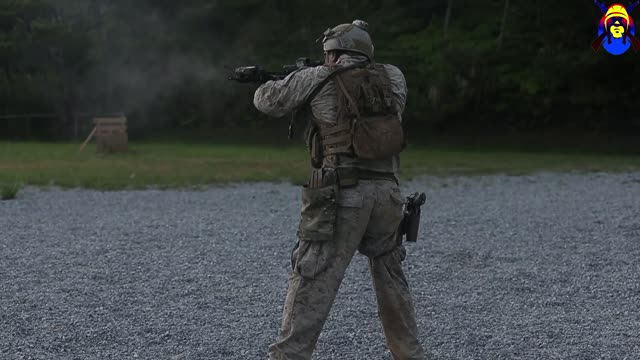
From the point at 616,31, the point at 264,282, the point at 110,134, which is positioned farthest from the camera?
the point at 616,31

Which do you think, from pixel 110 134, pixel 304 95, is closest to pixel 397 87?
pixel 304 95

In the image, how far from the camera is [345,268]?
10.8 ft

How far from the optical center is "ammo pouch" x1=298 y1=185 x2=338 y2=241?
316 cm

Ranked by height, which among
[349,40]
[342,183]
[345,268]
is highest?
[349,40]

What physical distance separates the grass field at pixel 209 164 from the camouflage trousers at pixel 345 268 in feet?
27.5

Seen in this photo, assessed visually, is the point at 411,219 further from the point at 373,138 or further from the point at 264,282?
the point at 264,282

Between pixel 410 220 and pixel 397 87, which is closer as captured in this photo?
pixel 397 87

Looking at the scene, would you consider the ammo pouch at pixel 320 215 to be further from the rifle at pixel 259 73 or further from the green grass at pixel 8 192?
the green grass at pixel 8 192

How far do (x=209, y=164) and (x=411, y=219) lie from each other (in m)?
11.6

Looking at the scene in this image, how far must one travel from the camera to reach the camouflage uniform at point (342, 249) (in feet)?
10.4

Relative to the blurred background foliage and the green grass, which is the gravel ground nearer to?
the green grass

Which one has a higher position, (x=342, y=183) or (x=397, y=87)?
(x=397, y=87)

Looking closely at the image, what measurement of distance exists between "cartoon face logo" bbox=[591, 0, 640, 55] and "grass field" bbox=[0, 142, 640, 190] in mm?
3753

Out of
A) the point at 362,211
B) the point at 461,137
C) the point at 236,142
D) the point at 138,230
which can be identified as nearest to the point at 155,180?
the point at 138,230
